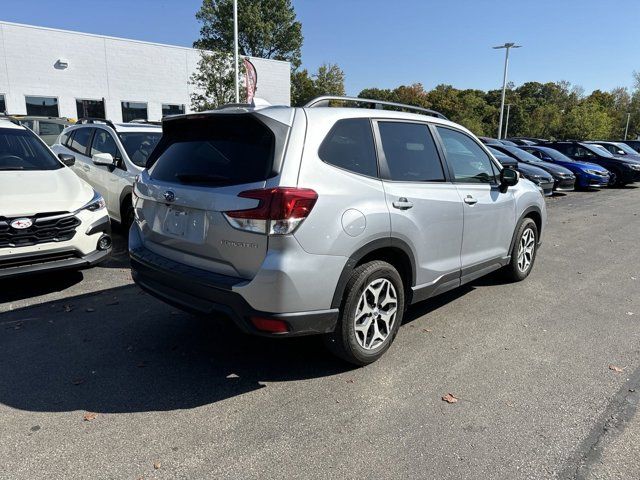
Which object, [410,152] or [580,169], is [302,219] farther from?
[580,169]

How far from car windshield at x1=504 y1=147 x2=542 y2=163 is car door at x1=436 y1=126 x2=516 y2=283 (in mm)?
12089

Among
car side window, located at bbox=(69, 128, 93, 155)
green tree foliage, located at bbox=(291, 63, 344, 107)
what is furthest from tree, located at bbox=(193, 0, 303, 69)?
car side window, located at bbox=(69, 128, 93, 155)

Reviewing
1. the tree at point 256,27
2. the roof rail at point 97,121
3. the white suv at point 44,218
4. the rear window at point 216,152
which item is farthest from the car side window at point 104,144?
the tree at point 256,27

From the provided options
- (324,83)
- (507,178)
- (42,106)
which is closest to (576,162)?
(507,178)

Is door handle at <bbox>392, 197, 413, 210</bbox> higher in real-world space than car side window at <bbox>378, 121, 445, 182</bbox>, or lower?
lower

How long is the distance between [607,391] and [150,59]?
95.8ft

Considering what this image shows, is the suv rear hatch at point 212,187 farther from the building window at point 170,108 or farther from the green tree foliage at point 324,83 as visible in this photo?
the green tree foliage at point 324,83

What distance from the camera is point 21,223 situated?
4.61 meters

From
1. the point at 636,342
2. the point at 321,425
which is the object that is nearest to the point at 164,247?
the point at 321,425

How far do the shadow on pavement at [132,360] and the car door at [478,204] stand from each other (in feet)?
5.87

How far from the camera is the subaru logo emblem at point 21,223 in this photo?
4.57 m

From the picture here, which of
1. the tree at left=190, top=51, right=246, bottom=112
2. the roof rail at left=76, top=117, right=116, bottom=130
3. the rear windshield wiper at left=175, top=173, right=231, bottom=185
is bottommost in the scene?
the rear windshield wiper at left=175, top=173, right=231, bottom=185

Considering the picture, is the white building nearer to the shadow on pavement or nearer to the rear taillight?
the shadow on pavement

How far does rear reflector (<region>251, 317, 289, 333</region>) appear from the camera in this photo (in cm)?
301
